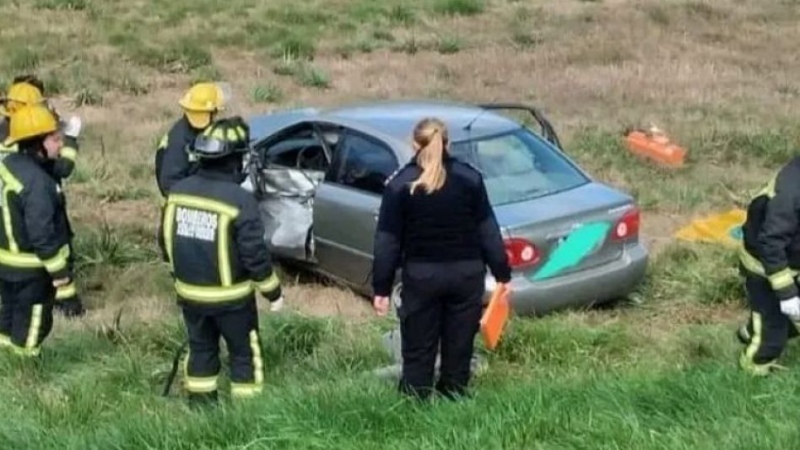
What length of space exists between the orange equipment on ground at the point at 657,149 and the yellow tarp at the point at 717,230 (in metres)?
2.55

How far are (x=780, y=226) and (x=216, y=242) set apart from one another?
2.61 metres

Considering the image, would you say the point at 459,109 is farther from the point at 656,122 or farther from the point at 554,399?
the point at 656,122

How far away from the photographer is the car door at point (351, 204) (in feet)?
30.3

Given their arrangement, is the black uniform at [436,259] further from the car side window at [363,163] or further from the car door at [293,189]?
the car door at [293,189]

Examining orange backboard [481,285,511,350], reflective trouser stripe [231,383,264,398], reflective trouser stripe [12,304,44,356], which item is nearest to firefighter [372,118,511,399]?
orange backboard [481,285,511,350]

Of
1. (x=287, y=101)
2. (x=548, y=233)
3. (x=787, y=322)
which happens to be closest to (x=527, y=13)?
(x=287, y=101)

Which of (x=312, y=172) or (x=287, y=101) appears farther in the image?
(x=287, y=101)

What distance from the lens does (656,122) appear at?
1559 cm

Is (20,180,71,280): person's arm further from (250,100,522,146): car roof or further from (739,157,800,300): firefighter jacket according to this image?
(739,157,800,300): firefighter jacket

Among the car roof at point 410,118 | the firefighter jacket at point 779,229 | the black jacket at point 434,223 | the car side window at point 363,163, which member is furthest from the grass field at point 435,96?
the car roof at point 410,118

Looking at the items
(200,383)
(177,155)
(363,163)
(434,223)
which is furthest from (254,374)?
(363,163)

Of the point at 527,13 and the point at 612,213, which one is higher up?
the point at 612,213

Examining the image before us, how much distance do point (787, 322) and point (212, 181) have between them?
2.96 metres

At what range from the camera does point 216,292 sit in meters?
6.85
